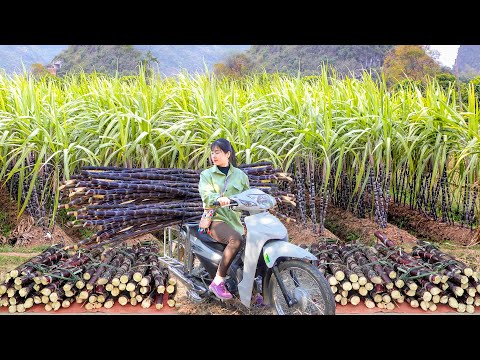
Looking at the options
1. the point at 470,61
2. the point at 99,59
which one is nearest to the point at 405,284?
the point at 470,61

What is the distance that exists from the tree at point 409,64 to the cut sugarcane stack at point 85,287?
8788mm

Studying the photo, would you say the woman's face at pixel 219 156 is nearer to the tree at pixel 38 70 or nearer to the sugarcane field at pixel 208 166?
the sugarcane field at pixel 208 166

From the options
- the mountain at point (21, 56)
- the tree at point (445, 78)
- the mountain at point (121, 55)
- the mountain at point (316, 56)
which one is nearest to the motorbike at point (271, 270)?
the mountain at point (21, 56)

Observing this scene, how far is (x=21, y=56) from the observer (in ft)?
23.0

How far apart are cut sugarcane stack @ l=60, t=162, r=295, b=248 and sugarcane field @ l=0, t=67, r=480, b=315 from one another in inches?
0.4

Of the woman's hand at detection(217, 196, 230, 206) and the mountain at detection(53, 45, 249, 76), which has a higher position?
the mountain at detection(53, 45, 249, 76)

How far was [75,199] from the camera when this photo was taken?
4.45 meters

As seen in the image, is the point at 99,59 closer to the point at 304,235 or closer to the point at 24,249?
the point at 24,249

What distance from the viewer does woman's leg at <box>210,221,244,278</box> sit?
145 inches

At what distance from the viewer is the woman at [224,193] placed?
12.1 ft

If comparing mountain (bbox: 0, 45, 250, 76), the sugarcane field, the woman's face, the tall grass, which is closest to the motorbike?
the woman's face

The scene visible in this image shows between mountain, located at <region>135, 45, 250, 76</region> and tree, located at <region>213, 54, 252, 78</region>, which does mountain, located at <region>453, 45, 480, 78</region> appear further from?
tree, located at <region>213, 54, 252, 78</region>

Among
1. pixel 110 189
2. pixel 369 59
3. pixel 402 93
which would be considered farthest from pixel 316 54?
pixel 110 189

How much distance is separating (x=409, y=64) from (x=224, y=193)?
9.95 metres
